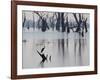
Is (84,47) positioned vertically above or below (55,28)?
below

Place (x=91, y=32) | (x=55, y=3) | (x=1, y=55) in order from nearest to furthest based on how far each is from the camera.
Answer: (x=1, y=55) < (x=55, y=3) < (x=91, y=32)

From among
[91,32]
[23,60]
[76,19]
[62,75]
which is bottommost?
[62,75]

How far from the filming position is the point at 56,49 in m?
1.95

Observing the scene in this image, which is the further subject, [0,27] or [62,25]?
[62,25]

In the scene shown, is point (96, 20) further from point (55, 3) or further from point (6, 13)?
point (6, 13)

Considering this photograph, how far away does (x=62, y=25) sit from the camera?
197cm

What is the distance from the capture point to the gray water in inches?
73.3

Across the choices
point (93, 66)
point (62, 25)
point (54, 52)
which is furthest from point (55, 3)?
point (93, 66)

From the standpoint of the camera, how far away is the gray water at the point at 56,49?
6.11 ft

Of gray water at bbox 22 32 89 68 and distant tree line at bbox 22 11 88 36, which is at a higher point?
distant tree line at bbox 22 11 88 36

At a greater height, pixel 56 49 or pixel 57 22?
pixel 57 22

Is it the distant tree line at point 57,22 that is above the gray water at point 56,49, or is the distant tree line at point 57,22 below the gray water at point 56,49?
above

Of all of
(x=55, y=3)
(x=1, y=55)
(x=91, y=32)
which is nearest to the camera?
(x=1, y=55)

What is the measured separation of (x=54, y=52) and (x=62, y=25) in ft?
0.90
